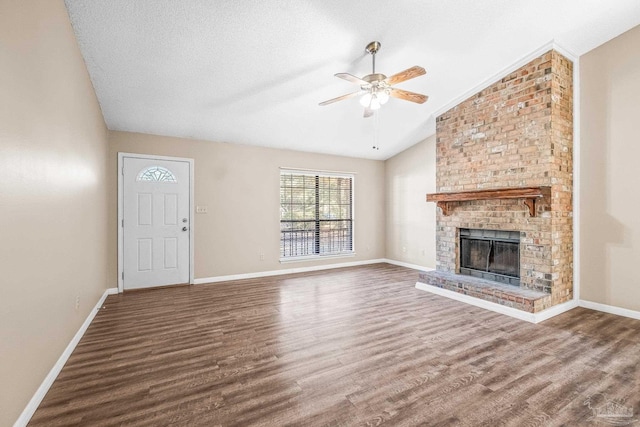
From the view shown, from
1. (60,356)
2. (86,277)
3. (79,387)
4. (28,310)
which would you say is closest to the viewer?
(28,310)

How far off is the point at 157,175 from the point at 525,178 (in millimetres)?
5302

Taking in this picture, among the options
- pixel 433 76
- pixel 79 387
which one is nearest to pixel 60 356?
pixel 79 387

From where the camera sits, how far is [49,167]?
81.0 inches

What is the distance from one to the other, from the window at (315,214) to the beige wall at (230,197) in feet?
0.72

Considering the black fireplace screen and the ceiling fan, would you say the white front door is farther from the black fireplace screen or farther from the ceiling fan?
the black fireplace screen

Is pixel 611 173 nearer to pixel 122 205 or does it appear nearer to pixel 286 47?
pixel 286 47

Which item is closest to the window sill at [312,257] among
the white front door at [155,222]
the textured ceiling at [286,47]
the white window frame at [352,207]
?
the white window frame at [352,207]

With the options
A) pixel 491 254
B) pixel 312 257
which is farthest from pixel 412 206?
pixel 312 257

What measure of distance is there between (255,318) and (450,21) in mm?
3763

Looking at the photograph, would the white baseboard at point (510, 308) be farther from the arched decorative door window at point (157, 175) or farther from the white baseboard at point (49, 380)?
the arched decorative door window at point (157, 175)

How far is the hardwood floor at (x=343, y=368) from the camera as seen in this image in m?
1.77

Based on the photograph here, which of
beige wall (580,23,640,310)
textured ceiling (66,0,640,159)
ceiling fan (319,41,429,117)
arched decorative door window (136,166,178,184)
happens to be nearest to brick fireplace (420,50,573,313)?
beige wall (580,23,640,310)

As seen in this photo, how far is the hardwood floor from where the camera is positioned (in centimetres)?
177

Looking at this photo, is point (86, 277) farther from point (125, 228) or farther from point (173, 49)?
point (173, 49)
